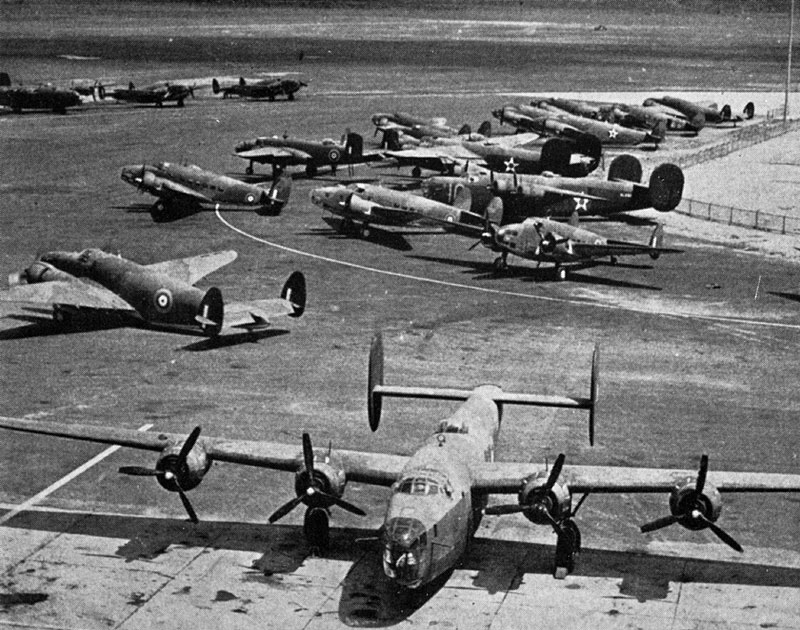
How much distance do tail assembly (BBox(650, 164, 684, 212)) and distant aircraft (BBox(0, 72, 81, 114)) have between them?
78.1 m

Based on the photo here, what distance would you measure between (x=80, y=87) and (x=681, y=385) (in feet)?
373

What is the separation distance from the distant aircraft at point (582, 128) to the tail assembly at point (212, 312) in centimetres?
6929

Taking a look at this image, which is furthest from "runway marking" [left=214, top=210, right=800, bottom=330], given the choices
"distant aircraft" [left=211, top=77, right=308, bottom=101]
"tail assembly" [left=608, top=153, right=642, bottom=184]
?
"distant aircraft" [left=211, top=77, right=308, bottom=101]

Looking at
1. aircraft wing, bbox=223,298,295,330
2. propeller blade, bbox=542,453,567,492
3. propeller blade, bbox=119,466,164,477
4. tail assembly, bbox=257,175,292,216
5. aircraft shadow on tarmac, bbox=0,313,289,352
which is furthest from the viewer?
tail assembly, bbox=257,175,292,216

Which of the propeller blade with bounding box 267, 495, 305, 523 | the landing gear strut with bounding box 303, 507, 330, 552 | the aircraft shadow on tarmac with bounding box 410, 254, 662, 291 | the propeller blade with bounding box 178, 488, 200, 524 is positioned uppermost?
the propeller blade with bounding box 267, 495, 305, 523

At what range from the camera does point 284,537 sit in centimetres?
3675

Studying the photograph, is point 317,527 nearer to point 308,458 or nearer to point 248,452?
point 308,458

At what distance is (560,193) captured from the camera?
8262cm

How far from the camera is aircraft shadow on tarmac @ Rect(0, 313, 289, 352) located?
5747 cm

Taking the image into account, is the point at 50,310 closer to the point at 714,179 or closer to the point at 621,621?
the point at 621,621

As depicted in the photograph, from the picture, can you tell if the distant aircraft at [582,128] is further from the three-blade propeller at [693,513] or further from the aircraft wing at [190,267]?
the three-blade propeller at [693,513]

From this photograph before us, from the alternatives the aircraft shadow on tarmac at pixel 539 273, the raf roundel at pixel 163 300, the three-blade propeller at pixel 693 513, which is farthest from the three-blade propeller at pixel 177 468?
the aircraft shadow on tarmac at pixel 539 273

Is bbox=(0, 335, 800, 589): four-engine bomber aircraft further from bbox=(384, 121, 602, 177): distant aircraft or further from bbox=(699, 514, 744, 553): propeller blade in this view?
bbox=(384, 121, 602, 177): distant aircraft

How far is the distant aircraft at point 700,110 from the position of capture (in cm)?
13812
